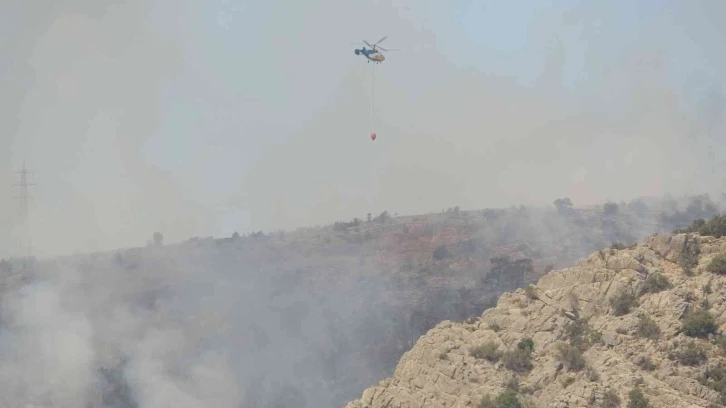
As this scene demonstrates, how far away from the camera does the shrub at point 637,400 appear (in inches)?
2810

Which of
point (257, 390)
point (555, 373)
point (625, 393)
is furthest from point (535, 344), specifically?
point (257, 390)

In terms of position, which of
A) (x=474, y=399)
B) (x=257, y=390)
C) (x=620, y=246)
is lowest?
(x=257, y=390)

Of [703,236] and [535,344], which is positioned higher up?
[703,236]

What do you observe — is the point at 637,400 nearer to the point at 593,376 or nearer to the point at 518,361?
the point at 593,376

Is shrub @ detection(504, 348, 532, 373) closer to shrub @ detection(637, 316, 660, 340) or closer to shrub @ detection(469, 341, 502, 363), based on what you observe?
shrub @ detection(469, 341, 502, 363)

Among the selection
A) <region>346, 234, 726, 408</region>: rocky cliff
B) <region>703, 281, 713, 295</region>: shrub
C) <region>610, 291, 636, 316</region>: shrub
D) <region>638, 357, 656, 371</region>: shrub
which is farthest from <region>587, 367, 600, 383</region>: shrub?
<region>703, 281, 713, 295</region>: shrub

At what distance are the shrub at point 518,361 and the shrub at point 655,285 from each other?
9071mm

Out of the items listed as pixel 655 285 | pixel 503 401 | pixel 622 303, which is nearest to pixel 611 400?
pixel 503 401

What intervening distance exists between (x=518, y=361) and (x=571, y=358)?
420 centimetres

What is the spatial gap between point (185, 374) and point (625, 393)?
393 ft

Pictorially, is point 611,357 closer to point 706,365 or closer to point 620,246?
point 706,365

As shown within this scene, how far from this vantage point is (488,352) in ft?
270

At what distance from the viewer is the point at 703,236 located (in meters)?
87.2

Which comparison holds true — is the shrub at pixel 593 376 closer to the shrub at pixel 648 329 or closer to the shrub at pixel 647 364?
the shrub at pixel 647 364
